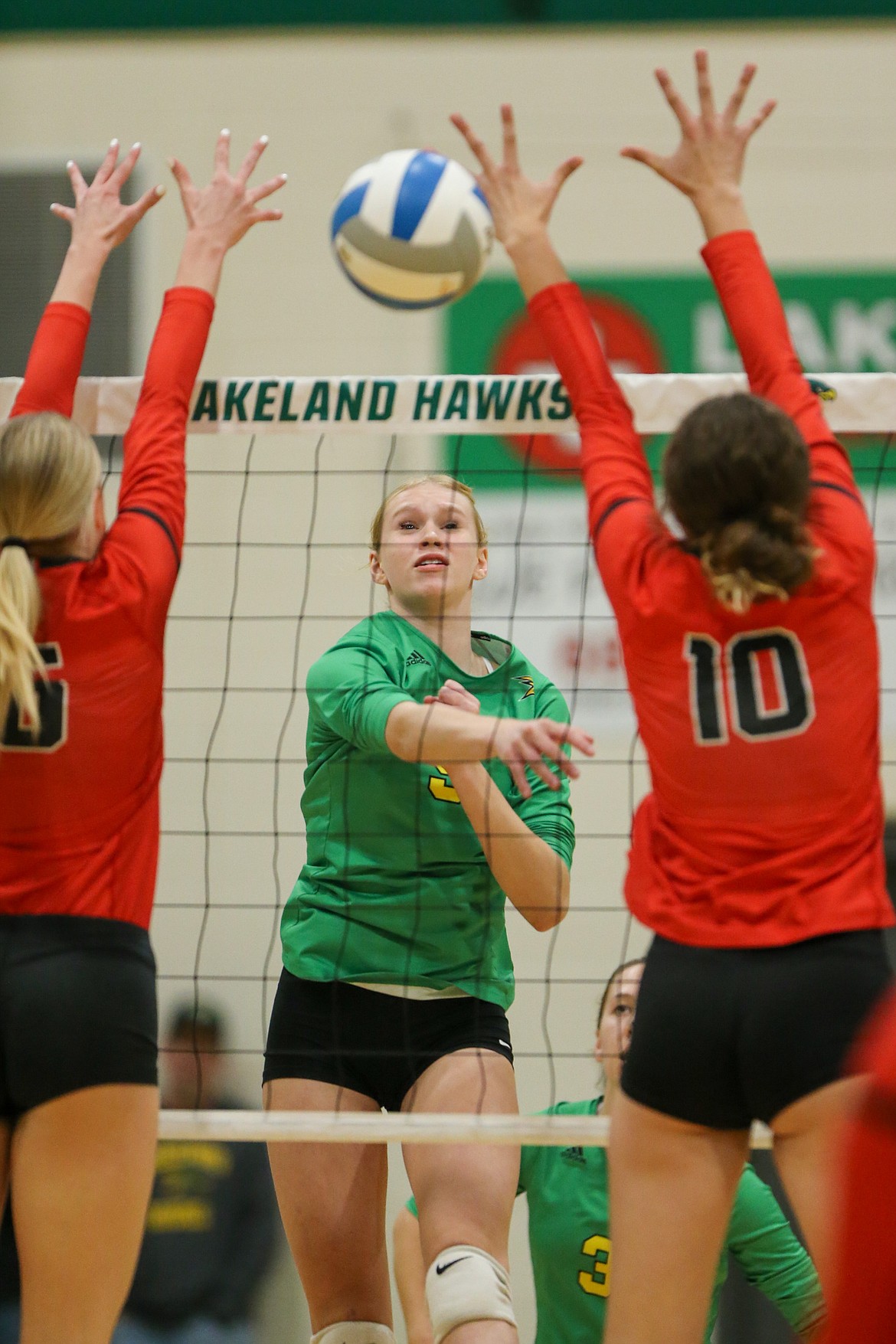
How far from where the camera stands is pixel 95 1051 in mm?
2480

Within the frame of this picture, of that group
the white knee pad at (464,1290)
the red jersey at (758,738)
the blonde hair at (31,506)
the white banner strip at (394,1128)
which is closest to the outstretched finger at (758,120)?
the red jersey at (758,738)

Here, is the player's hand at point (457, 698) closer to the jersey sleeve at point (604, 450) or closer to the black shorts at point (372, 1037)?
the jersey sleeve at point (604, 450)

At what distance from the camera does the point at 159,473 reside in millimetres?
2818

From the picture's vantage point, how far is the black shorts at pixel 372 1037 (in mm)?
3303

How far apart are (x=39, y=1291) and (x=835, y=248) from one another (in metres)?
5.76

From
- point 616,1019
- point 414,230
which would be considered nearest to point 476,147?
point 414,230

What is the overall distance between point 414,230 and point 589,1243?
8.51 ft

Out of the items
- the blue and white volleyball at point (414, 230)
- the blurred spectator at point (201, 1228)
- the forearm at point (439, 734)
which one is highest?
the blue and white volleyball at point (414, 230)

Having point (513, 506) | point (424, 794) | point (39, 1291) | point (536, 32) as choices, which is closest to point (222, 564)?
point (513, 506)

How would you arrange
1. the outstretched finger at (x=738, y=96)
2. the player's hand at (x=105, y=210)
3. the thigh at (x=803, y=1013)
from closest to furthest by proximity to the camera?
1. the thigh at (x=803, y=1013)
2. the outstretched finger at (x=738, y=96)
3. the player's hand at (x=105, y=210)

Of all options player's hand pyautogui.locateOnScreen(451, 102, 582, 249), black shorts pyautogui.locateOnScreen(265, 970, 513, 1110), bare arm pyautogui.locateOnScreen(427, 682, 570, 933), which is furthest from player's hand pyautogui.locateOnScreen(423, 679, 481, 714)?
player's hand pyautogui.locateOnScreen(451, 102, 582, 249)

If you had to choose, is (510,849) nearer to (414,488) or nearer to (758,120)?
(414,488)

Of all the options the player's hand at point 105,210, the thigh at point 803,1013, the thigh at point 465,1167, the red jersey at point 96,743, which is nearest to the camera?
the thigh at point 803,1013

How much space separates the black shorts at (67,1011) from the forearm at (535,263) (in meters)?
1.47
